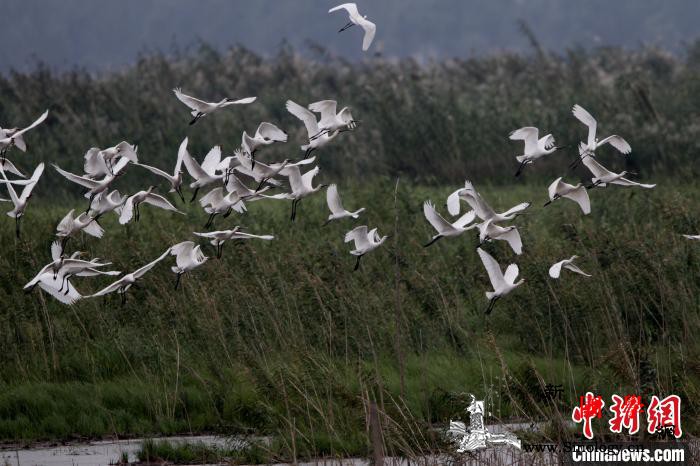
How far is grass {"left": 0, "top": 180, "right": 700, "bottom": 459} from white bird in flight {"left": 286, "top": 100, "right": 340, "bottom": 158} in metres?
1.33

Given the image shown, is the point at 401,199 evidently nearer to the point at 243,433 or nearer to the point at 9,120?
the point at 243,433

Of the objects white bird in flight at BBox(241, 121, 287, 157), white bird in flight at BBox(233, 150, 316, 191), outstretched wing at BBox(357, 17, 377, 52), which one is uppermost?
outstretched wing at BBox(357, 17, 377, 52)

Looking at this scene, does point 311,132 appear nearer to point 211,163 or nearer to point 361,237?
point 211,163

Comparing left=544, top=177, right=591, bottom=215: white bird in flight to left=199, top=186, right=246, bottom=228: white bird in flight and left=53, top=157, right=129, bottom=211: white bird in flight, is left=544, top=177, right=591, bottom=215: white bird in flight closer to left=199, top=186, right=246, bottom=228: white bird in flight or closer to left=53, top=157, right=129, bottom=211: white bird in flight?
left=199, top=186, right=246, bottom=228: white bird in flight

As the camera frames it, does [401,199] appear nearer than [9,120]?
Yes

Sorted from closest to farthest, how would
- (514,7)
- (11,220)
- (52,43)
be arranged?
(11,220), (52,43), (514,7)

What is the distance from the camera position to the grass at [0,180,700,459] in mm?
8484

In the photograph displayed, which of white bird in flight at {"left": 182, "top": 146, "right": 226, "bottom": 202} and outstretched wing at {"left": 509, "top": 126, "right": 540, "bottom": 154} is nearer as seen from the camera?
white bird in flight at {"left": 182, "top": 146, "right": 226, "bottom": 202}

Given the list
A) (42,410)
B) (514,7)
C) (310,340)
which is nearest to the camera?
(42,410)

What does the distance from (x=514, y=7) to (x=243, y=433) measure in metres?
A: 88.1

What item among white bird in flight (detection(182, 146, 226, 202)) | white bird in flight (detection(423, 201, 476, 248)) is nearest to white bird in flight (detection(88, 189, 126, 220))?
white bird in flight (detection(182, 146, 226, 202))

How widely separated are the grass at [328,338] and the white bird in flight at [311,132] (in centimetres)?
133

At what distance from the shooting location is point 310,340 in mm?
9953

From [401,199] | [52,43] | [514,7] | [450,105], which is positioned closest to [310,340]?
[401,199]
